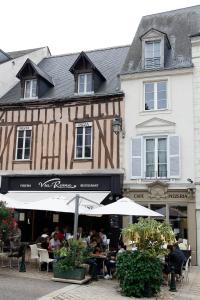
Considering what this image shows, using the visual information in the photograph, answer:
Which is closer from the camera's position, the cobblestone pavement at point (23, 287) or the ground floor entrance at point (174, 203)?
the cobblestone pavement at point (23, 287)

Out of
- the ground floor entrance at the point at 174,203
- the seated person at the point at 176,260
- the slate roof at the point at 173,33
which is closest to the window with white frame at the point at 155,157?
the ground floor entrance at the point at 174,203

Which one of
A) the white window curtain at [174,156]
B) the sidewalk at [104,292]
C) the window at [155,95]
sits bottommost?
the sidewalk at [104,292]

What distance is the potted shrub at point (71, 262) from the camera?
8897 millimetres

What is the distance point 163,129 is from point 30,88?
688 cm

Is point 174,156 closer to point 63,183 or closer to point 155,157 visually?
point 155,157

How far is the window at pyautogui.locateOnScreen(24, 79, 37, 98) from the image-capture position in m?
17.3

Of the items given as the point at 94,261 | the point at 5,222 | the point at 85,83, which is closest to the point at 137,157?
the point at 85,83

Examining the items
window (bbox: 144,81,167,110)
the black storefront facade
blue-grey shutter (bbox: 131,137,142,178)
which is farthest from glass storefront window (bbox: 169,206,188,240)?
window (bbox: 144,81,167,110)

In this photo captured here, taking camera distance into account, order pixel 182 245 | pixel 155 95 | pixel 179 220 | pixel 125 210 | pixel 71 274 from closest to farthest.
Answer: pixel 71 274, pixel 125 210, pixel 182 245, pixel 179 220, pixel 155 95

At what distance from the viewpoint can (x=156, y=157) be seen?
1443 centimetres

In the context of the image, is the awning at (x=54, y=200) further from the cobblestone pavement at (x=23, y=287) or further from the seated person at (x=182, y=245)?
the seated person at (x=182, y=245)

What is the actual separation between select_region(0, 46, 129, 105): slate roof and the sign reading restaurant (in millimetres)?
3554

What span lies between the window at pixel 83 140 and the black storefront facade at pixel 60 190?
0.94 meters

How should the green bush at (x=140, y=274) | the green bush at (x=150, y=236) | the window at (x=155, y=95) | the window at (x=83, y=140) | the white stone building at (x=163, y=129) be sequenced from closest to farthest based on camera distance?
the green bush at (x=140, y=274) < the green bush at (x=150, y=236) < the white stone building at (x=163, y=129) < the window at (x=155, y=95) < the window at (x=83, y=140)
